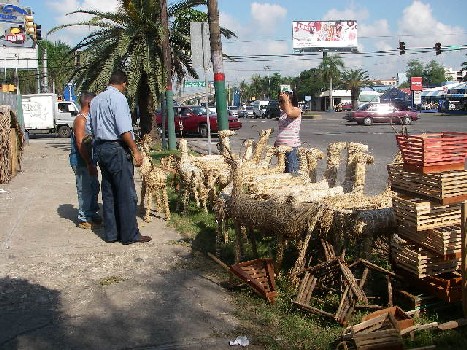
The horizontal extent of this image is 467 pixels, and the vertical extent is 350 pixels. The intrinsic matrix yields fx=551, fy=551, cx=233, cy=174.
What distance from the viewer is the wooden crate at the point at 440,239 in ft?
13.2

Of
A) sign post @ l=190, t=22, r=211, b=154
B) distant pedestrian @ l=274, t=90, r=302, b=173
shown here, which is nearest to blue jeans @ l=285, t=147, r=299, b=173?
distant pedestrian @ l=274, t=90, r=302, b=173

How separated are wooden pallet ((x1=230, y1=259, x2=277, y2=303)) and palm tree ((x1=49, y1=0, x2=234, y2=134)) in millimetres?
Result: 13102

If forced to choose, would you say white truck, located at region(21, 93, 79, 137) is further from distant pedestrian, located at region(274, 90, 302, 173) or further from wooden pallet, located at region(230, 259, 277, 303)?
wooden pallet, located at region(230, 259, 277, 303)

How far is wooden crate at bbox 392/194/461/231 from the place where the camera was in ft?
13.4

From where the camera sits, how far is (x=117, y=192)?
6.25 m

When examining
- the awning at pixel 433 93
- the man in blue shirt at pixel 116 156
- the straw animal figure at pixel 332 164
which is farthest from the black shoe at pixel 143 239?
→ the awning at pixel 433 93

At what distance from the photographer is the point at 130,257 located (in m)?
5.81

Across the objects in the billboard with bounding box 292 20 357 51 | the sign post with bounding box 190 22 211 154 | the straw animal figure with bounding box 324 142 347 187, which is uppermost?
the billboard with bounding box 292 20 357 51

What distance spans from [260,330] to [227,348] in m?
0.38

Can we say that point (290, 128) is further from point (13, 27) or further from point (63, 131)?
point (13, 27)

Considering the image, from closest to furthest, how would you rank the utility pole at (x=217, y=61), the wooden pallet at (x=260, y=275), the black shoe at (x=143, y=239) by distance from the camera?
the wooden pallet at (x=260, y=275) < the black shoe at (x=143, y=239) < the utility pole at (x=217, y=61)

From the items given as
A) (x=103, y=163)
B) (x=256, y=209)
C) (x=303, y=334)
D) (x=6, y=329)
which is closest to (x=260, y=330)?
(x=303, y=334)

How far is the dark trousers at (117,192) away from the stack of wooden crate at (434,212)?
3101 mm

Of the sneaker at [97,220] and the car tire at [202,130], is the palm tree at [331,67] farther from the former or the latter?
the sneaker at [97,220]
